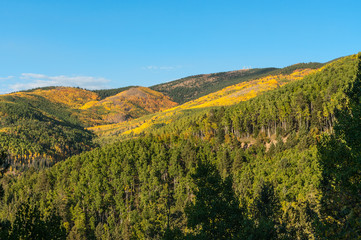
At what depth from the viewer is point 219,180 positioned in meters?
28.5

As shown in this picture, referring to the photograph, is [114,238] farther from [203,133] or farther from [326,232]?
[326,232]

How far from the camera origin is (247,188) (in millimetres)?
72250

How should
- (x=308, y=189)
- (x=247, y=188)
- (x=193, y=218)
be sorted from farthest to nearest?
(x=247, y=188) → (x=308, y=189) → (x=193, y=218)

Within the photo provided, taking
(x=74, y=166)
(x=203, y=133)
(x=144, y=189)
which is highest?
(x=203, y=133)

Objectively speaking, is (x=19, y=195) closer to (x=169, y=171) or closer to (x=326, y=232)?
(x=169, y=171)

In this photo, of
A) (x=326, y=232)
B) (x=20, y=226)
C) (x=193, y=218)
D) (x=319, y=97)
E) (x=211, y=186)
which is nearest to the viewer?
(x=326, y=232)

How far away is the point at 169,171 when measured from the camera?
121 m

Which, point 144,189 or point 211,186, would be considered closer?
point 211,186

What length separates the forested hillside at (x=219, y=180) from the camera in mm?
25797

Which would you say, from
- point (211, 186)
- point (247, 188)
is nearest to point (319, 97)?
point (247, 188)

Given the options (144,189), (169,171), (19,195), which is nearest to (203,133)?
(169,171)

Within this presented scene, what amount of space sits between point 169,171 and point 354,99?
102 meters

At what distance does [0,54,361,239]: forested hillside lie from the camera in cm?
2580

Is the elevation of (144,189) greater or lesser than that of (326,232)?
lesser
